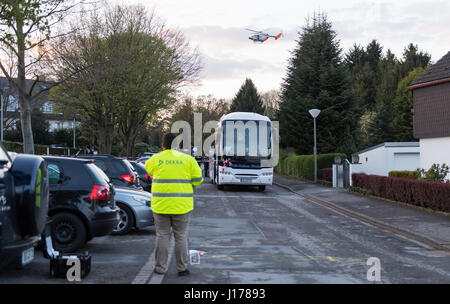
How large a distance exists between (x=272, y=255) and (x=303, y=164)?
1046 inches

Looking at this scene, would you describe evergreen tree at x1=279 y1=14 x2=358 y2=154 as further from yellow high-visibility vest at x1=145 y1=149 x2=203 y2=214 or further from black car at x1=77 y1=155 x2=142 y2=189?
yellow high-visibility vest at x1=145 y1=149 x2=203 y2=214

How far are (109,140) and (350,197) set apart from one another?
73.4 ft

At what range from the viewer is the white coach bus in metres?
25.7

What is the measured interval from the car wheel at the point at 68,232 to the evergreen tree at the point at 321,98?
3115 cm

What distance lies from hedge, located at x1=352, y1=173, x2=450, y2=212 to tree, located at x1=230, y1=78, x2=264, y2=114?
59470 millimetres

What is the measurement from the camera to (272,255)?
9.42 m

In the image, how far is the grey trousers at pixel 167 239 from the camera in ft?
24.8

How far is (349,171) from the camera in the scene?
88.3ft

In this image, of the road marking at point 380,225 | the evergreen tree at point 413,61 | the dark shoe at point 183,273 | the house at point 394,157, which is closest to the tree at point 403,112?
the evergreen tree at point 413,61

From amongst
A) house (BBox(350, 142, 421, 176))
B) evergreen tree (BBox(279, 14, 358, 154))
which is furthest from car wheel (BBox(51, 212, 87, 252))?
evergreen tree (BBox(279, 14, 358, 154))

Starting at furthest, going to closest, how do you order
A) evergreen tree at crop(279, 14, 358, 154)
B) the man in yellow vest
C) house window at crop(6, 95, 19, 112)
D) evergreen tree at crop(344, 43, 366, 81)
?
evergreen tree at crop(344, 43, 366, 81), house window at crop(6, 95, 19, 112), evergreen tree at crop(279, 14, 358, 154), the man in yellow vest

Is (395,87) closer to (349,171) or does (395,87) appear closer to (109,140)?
(109,140)
